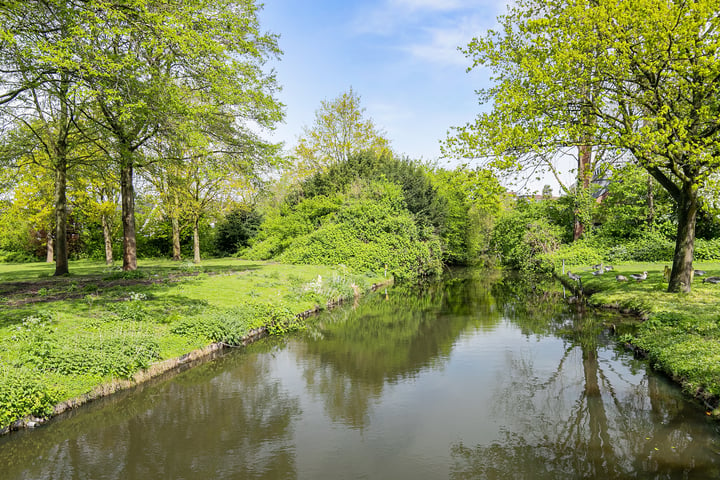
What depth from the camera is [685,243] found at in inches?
574

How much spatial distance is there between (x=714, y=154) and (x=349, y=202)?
21.3 m

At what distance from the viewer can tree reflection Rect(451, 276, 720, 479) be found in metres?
5.82

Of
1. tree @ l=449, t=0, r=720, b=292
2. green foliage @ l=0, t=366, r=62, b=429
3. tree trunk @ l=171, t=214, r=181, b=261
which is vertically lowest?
green foliage @ l=0, t=366, r=62, b=429

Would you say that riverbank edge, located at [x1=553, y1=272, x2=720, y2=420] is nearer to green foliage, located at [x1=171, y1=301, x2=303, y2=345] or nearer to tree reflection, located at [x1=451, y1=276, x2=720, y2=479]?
tree reflection, located at [x1=451, y1=276, x2=720, y2=479]

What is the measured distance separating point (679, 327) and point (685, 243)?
571 centimetres

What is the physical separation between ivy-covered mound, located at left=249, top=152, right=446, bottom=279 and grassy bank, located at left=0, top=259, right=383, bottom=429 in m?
9.78

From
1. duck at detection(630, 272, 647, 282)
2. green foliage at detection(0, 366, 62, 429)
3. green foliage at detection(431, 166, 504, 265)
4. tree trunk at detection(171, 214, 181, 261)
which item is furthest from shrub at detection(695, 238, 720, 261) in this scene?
tree trunk at detection(171, 214, 181, 261)

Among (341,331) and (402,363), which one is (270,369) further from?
(341,331)

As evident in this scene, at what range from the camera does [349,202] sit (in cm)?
3083

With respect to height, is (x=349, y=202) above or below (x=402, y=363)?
above

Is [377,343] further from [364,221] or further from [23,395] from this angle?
[364,221]

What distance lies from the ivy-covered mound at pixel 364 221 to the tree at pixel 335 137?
3.25 metres

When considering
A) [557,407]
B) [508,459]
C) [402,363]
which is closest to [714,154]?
[557,407]

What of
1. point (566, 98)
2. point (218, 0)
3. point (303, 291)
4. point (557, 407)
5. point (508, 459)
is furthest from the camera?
point (218, 0)
